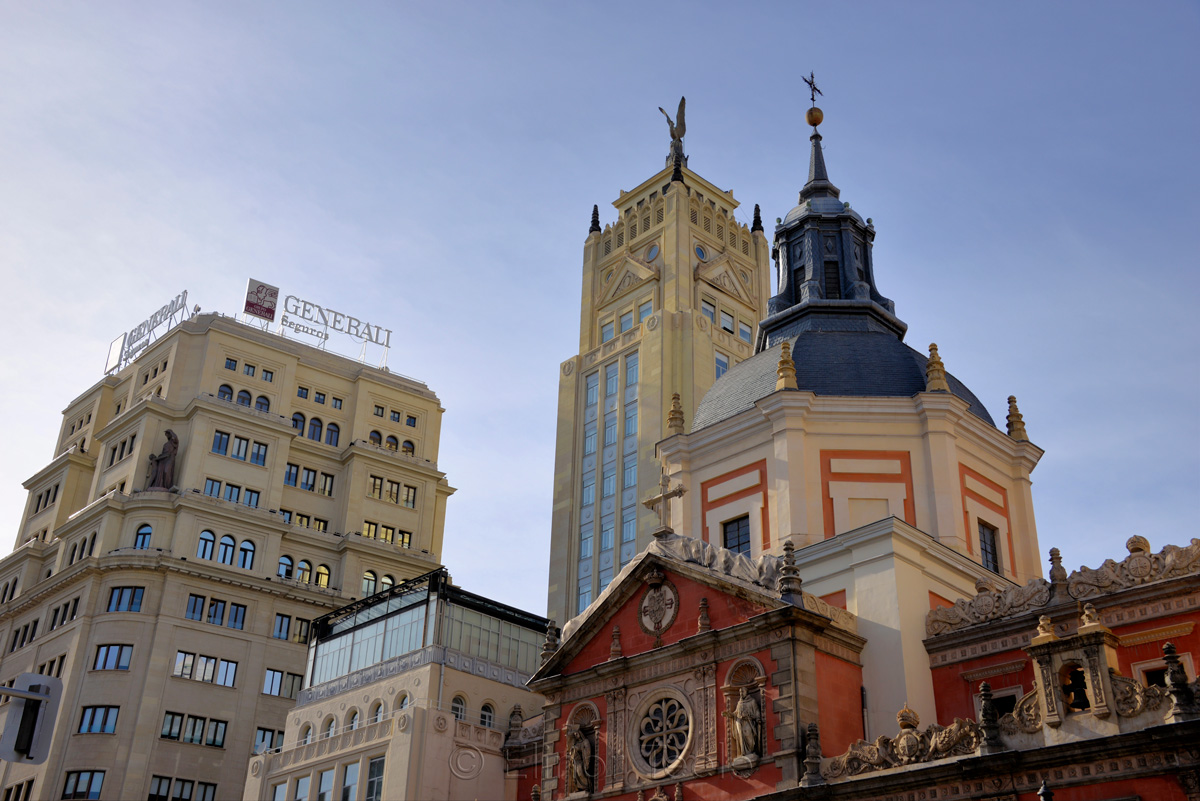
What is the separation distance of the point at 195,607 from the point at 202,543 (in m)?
3.76

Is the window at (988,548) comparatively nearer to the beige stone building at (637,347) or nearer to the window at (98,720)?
the beige stone building at (637,347)

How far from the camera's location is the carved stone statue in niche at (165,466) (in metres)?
69.9

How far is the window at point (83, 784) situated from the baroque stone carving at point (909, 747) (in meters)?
44.7

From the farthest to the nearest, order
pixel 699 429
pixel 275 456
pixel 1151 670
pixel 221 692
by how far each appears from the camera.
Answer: pixel 275 456, pixel 221 692, pixel 699 429, pixel 1151 670

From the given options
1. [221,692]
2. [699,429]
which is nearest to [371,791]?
[699,429]

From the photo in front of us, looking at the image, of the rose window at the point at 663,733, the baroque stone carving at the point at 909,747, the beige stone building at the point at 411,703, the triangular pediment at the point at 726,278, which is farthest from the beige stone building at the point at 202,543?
the baroque stone carving at the point at 909,747

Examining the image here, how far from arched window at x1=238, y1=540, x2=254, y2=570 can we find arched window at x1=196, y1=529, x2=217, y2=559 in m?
1.71

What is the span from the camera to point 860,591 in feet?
117

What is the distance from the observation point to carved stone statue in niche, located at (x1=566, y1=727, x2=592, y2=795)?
115 feet

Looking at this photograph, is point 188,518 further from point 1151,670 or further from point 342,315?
point 1151,670

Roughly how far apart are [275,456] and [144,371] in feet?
38.8

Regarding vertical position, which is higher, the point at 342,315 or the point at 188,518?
the point at 342,315

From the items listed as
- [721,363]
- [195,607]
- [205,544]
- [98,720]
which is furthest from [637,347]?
[98,720]

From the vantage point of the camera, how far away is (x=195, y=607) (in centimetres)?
6638
